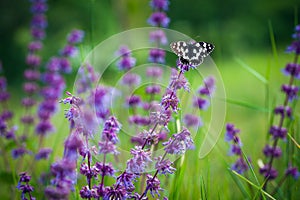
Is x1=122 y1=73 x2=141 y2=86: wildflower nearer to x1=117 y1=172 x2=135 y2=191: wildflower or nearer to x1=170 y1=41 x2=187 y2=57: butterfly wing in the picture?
x1=170 y1=41 x2=187 y2=57: butterfly wing

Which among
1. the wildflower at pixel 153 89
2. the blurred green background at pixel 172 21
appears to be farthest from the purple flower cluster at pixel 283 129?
the blurred green background at pixel 172 21

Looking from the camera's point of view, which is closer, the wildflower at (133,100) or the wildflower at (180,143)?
the wildflower at (180,143)

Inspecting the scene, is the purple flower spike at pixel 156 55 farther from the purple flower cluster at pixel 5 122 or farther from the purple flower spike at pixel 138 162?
the purple flower spike at pixel 138 162

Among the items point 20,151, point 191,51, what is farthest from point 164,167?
point 20,151

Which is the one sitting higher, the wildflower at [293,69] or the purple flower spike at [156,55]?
the purple flower spike at [156,55]

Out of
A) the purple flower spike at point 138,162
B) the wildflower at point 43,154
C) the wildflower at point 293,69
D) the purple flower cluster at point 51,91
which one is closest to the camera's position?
the purple flower spike at point 138,162

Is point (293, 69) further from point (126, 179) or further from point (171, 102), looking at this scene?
point (126, 179)

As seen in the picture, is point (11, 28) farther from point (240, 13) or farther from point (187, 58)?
point (187, 58)

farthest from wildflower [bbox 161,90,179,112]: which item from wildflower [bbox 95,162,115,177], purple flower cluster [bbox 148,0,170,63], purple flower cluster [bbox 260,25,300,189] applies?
purple flower cluster [bbox 148,0,170,63]

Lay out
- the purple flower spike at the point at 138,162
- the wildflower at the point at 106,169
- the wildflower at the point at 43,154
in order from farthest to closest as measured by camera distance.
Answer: the wildflower at the point at 43,154 < the wildflower at the point at 106,169 < the purple flower spike at the point at 138,162
